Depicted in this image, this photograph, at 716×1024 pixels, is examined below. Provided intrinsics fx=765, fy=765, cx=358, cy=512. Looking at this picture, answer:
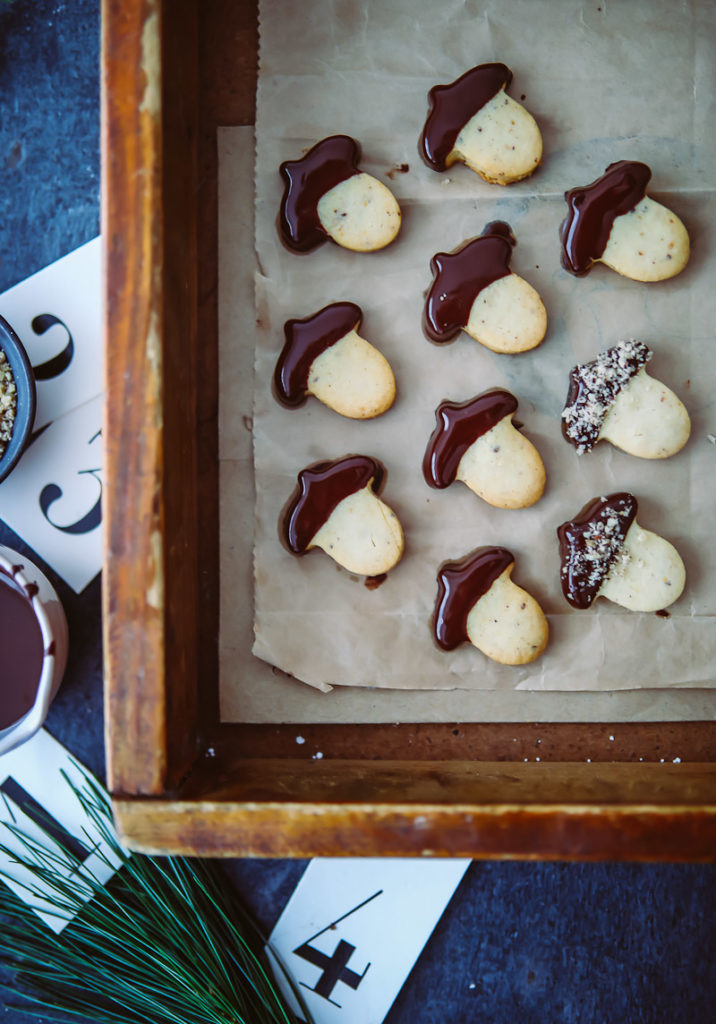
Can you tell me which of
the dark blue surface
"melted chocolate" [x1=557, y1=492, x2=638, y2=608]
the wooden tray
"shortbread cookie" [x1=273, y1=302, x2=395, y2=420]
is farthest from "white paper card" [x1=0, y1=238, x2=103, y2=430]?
"melted chocolate" [x1=557, y1=492, x2=638, y2=608]

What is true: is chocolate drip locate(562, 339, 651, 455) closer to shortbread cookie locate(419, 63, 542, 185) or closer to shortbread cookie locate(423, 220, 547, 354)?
shortbread cookie locate(423, 220, 547, 354)

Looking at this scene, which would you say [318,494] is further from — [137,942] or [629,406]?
[137,942]

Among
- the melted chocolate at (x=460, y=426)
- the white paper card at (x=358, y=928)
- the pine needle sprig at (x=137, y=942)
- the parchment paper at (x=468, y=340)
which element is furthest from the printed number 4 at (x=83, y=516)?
the white paper card at (x=358, y=928)

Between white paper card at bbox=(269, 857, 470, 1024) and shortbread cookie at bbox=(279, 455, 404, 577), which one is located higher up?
shortbread cookie at bbox=(279, 455, 404, 577)

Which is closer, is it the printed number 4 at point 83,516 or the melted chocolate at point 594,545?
the melted chocolate at point 594,545

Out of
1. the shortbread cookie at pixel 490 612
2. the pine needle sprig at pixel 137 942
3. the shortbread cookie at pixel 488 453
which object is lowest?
the pine needle sprig at pixel 137 942

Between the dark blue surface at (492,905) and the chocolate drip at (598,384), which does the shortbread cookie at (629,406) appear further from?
the dark blue surface at (492,905)

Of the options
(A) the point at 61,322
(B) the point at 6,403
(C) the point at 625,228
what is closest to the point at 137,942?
(B) the point at 6,403
